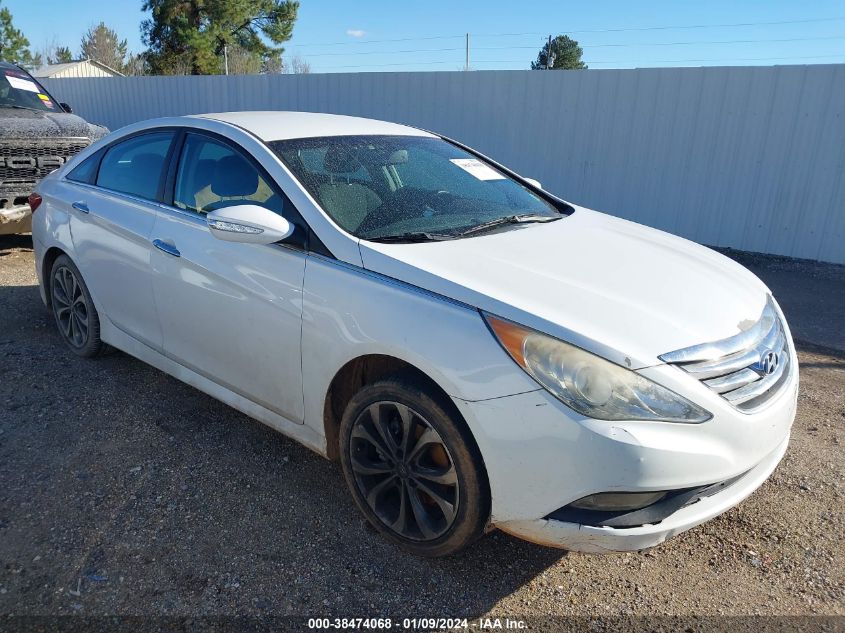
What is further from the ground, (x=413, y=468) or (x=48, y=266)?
(x=48, y=266)

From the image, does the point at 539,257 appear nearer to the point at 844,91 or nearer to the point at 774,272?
the point at 774,272

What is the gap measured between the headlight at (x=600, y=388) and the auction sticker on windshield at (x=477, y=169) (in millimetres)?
1780

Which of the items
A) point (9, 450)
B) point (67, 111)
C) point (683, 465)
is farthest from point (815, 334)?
point (67, 111)

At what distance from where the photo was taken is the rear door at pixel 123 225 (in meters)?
3.55

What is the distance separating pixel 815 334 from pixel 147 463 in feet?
17.2

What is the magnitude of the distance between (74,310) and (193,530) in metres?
2.30

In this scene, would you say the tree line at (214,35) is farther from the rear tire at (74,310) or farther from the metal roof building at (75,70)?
the rear tire at (74,310)

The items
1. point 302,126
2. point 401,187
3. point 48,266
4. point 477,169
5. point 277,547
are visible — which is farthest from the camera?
point 48,266

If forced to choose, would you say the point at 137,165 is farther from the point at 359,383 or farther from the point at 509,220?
the point at 509,220

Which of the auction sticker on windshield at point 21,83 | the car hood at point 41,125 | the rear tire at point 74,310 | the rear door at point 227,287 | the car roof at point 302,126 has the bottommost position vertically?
the rear tire at point 74,310

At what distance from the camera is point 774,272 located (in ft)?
25.2

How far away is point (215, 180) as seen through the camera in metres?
3.30

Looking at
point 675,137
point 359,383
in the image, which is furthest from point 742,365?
point 675,137

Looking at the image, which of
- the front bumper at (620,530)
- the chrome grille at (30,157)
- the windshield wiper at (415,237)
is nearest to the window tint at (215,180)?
the windshield wiper at (415,237)
